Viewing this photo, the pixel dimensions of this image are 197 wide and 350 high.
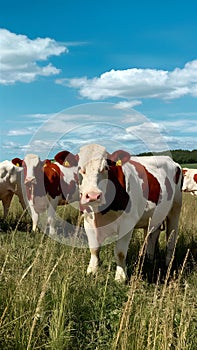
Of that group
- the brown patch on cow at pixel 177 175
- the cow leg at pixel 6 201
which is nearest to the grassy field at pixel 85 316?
the brown patch on cow at pixel 177 175

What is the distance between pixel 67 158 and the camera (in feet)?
21.7

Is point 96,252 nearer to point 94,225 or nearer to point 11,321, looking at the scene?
point 94,225

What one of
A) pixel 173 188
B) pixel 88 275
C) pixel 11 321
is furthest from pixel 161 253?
pixel 11 321

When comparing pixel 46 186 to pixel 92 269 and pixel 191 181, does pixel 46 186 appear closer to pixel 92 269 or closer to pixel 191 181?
pixel 92 269

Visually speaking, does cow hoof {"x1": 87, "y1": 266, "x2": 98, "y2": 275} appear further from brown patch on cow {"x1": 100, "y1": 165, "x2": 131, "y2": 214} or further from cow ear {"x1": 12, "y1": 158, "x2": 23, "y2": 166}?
cow ear {"x1": 12, "y1": 158, "x2": 23, "y2": 166}

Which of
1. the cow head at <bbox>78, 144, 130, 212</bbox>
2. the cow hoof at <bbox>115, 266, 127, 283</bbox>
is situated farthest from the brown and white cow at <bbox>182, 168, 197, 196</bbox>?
the cow hoof at <bbox>115, 266, 127, 283</bbox>

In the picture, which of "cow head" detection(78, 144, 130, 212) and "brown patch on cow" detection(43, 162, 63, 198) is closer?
"cow head" detection(78, 144, 130, 212)

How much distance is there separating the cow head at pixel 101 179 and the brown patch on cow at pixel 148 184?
65 centimetres

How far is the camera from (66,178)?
12734mm

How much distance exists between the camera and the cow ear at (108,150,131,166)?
6434mm

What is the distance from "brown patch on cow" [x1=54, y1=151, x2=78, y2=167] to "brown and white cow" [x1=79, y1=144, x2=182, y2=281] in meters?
0.30

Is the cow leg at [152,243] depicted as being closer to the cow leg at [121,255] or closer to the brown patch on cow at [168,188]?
the brown patch on cow at [168,188]

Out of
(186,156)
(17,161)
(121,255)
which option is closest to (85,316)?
(121,255)

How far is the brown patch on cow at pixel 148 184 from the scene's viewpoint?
704 centimetres
